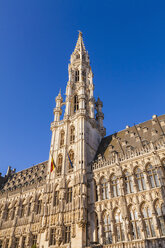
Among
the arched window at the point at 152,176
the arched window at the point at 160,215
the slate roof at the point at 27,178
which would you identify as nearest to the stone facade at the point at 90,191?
the arched window at the point at 152,176

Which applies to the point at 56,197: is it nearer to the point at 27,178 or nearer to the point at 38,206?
the point at 38,206

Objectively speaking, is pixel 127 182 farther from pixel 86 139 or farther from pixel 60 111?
pixel 60 111

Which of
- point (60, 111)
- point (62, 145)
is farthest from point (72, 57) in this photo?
point (62, 145)

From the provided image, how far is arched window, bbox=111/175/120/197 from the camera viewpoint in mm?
31205

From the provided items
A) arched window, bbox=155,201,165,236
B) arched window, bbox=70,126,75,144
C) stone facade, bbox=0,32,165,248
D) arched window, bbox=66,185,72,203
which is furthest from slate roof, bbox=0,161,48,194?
arched window, bbox=155,201,165,236

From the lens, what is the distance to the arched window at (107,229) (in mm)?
28572

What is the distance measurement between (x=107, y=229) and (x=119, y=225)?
6.51 feet

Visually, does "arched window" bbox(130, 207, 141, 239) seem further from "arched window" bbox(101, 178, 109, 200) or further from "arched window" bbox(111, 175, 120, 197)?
"arched window" bbox(101, 178, 109, 200)

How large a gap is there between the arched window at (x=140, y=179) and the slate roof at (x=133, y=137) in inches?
159

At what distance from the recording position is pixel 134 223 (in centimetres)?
2727

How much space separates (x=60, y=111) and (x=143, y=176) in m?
24.5

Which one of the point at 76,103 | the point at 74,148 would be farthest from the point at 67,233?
the point at 76,103

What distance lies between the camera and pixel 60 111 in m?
48.2

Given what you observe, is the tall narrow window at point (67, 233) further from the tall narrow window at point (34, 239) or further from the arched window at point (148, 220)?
the arched window at point (148, 220)
